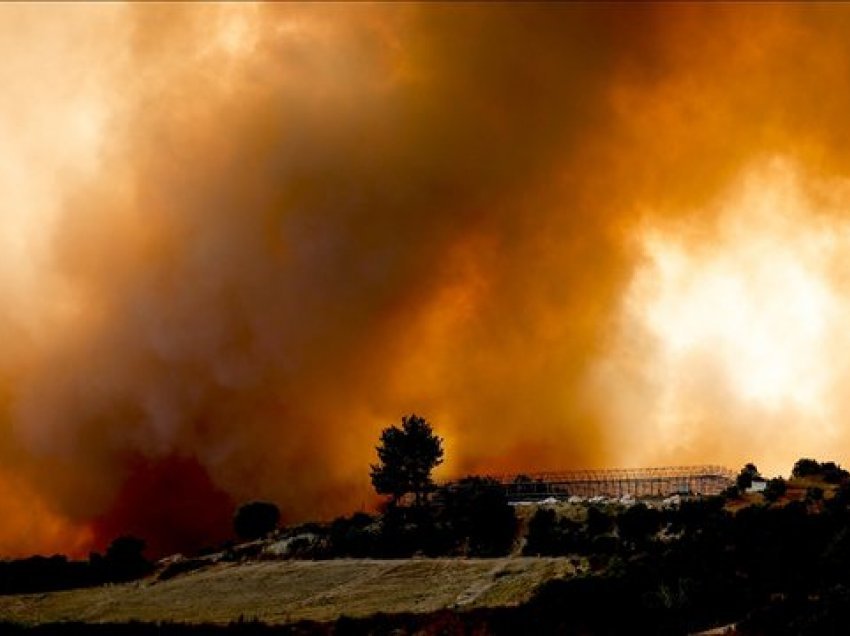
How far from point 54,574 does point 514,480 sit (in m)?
71.6

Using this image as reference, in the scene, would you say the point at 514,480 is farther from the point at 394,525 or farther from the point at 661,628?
the point at 661,628

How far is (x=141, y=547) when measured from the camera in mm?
135625

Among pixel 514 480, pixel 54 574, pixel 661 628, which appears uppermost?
pixel 514 480

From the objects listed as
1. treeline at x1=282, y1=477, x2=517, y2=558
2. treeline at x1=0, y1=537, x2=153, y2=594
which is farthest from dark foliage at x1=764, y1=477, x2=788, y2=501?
treeline at x1=0, y1=537, x2=153, y2=594

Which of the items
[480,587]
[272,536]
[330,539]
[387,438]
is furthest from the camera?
[387,438]

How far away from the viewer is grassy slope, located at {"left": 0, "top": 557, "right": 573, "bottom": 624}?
67.7 m

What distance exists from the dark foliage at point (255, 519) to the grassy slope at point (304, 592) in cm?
5016

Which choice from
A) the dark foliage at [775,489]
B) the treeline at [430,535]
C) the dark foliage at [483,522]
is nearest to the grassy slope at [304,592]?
the treeline at [430,535]

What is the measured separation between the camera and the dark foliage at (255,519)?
6078 inches

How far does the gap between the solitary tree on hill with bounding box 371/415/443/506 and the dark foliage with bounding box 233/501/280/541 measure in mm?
27088

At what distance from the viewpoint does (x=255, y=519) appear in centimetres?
15650

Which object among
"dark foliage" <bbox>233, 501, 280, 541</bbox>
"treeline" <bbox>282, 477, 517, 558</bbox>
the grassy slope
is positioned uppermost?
"dark foliage" <bbox>233, 501, 280, 541</bbox>

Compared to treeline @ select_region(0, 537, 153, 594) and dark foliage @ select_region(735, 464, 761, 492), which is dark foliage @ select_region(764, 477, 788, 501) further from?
treeline @ select_region(0, 537, 153, 594)


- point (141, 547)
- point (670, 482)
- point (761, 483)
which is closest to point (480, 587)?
point (761, 483)
